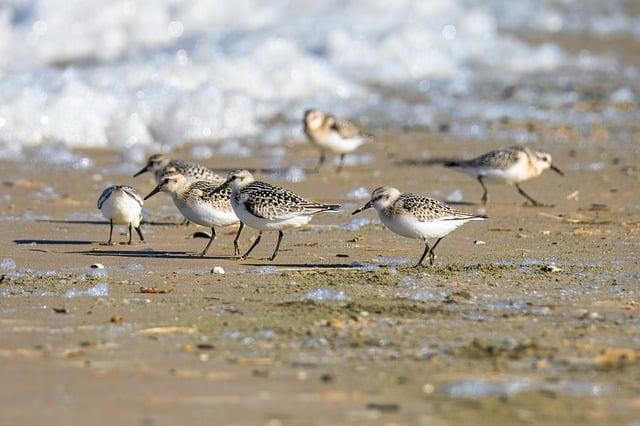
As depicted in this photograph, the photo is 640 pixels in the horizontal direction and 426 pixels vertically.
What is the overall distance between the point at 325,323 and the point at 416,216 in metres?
2.08

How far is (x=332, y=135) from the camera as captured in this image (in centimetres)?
1427

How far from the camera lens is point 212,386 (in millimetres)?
5445

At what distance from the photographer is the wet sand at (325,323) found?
520cm

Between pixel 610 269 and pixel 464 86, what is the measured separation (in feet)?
42.9

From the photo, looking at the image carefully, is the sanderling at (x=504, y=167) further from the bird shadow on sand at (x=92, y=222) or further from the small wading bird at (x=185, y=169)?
the bird shadow on sand at (x=92, y=222)

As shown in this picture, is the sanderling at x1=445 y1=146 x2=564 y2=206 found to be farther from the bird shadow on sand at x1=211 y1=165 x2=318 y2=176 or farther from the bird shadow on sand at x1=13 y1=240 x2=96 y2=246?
the bird shadow on sand at x1=13 y1=240 x2=96 y2=246

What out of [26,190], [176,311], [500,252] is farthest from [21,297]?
[26,190]

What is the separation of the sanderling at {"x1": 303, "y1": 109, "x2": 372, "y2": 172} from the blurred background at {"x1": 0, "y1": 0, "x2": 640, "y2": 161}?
2.29ft

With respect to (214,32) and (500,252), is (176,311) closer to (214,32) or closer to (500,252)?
(500,252)

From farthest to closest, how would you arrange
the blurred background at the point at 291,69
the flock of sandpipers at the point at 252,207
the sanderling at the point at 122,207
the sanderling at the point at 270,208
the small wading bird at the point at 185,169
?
1. the blurred background at the point at 291,69
2. the small wading bird at the point at 185,169
3. the sanderling at the point at 122,207
4. the sanderling at the point at 270,208
5. the flock of sandpipers at the point at 252,207

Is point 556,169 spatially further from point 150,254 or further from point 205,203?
point 150,254

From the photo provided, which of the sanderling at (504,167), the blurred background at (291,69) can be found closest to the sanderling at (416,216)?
the sanderling at (504,167)

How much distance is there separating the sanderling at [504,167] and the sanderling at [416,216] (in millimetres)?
3156

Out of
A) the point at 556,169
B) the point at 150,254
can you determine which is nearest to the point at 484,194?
the point at 556,169
